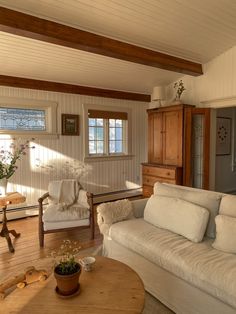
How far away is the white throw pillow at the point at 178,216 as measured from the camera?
219cm

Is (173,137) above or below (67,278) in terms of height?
above

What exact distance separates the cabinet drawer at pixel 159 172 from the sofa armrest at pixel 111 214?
1.98 metres

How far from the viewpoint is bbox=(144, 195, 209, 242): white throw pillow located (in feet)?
7.17

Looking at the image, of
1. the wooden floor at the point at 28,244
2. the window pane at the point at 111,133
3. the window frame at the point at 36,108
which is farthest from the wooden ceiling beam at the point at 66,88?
the wooden floor at the point at 28,244

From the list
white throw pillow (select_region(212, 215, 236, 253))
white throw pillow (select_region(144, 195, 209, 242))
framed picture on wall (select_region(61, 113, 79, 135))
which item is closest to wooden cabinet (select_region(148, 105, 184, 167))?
framed picture on wall (select_region(61, 113, 79, 135))

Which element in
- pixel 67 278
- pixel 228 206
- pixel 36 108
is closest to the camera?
pixel 67 278

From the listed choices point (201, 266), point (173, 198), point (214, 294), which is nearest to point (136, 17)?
point (173, 198)

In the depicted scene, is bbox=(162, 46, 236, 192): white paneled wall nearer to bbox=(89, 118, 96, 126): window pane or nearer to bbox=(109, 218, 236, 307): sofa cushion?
bbox=(89, 118, 96, 126): window pane

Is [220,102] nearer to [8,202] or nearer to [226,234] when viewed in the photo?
[226,234]

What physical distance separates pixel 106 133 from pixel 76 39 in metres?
2.67

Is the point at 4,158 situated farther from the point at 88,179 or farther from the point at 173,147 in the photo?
the point at 173,147

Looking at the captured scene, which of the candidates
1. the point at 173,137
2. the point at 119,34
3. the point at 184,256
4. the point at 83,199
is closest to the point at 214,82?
the point at 173,137

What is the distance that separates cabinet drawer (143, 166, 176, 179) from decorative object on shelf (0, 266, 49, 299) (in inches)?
131

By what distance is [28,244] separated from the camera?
129 inches
